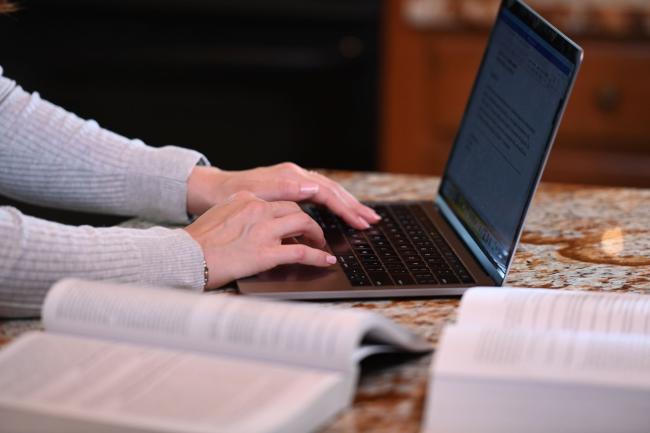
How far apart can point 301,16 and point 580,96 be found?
0.77m

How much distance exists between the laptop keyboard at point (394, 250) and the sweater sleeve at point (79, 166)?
0.19 metres

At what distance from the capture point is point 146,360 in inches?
34.1

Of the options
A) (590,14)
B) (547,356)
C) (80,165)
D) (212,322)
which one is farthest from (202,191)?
(590,14)

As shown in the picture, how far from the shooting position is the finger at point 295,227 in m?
1.17

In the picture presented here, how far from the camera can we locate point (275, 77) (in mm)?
3027

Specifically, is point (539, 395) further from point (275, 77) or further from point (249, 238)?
point (275, 77)

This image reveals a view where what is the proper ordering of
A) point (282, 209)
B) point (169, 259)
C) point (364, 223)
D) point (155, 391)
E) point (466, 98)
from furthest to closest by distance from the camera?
1. point (466, 98)
2. point (364, 223)
3. point (282, 209)
4. point (169, 259)
5. point (155, 391)

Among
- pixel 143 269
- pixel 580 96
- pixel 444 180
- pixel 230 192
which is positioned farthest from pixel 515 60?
pixel 580 96

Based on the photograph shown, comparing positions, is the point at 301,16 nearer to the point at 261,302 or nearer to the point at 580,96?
the point at 580,96

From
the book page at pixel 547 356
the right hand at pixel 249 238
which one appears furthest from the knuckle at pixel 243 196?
the book page at pixel 547 356

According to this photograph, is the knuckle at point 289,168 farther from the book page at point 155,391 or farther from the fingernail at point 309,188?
the book page at point 155,391

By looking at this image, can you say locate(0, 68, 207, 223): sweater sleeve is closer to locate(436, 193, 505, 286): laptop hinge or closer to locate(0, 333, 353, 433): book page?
locate(436, 193, 505, 286): laptop hinge

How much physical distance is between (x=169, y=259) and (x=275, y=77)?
6.48ft

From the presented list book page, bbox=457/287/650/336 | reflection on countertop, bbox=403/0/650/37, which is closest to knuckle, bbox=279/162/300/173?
book page, bbox=457/287/650/336
